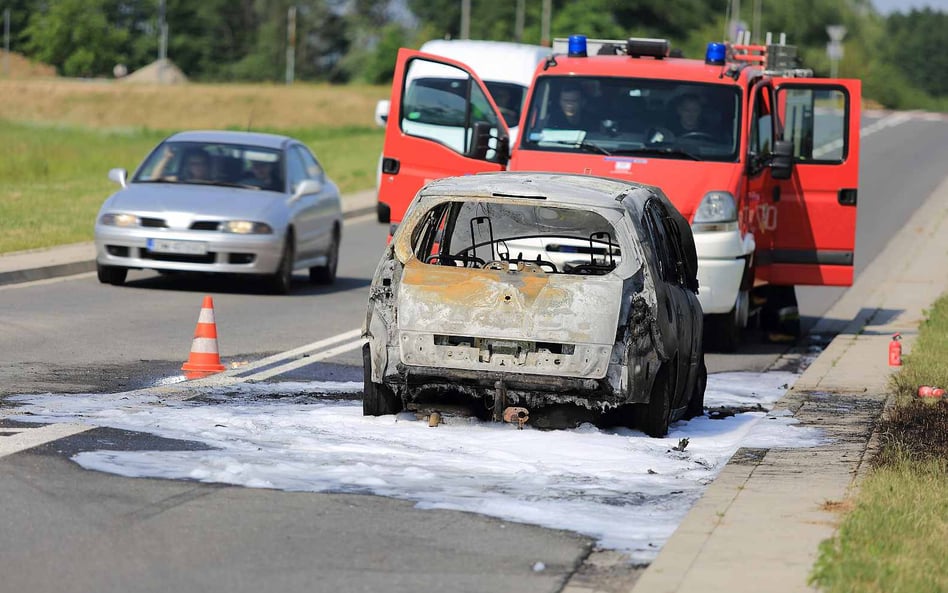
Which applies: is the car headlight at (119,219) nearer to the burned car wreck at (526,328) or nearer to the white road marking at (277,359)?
the white road marking at (277,359)

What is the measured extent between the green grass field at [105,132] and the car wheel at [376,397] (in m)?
12.6

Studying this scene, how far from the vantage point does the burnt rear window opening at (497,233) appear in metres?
10.7

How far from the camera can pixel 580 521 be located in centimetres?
766

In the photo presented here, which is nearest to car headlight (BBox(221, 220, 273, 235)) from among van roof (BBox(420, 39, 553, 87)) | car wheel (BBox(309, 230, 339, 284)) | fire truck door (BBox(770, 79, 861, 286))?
car wheel (BBox(309, 230, 339, 284))

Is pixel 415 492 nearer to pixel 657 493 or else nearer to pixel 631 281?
pixel 657 493

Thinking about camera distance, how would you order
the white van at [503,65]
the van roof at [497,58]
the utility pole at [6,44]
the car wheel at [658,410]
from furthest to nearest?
the utility pole at [6,44] → the van roof at [497,58] → the white van at [503,65] → the car wheel at [658,410]

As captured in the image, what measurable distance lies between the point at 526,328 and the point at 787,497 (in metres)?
2.24

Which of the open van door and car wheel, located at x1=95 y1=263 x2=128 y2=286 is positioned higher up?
the open van door

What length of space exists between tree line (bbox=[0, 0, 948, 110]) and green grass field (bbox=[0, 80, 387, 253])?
19.7m

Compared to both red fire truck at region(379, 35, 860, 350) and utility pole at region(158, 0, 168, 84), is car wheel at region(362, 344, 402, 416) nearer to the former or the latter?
red fire truck at region(379, 35, 860, 350)

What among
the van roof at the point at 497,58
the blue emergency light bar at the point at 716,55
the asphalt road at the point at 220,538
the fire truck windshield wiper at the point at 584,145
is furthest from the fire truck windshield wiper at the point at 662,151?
the van roof at the point at 497,58

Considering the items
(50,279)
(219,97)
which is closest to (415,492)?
(50,279)

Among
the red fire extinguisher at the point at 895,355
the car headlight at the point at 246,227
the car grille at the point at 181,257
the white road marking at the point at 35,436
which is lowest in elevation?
the red fire extinguisher at the point at 895,355

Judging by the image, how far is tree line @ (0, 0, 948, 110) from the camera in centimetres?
11562
